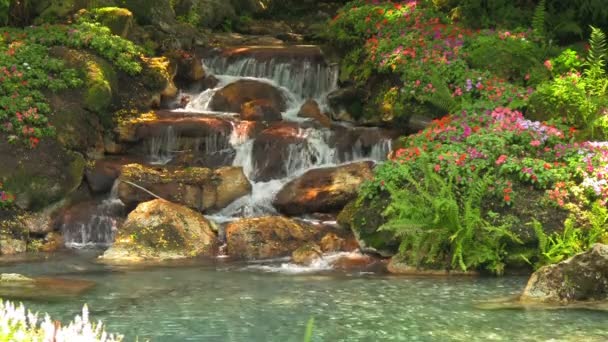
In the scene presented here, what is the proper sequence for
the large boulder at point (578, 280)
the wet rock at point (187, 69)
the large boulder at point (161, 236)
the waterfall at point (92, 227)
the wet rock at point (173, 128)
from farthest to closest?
the wet rock at point (187, 69) < the wet rock at point (173, 128) < the waterfall at point (92, 227) < the large boulder at point (161, 236) < the large boulder at point (578, 280)

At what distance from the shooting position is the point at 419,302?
30.1 feet

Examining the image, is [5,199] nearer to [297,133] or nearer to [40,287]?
[40,287]

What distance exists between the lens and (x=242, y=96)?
701 inches

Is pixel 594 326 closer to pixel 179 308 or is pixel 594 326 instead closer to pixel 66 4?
pixel 179 308

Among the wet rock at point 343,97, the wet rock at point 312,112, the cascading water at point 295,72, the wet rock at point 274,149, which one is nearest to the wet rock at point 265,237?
the wet rock at point 274,149

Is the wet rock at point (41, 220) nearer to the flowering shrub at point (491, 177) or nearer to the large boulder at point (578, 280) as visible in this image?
the flowering shrub at point (491, 177)

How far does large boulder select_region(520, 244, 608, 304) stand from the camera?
907 cm

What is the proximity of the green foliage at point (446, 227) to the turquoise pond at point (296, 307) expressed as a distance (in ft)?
1.59

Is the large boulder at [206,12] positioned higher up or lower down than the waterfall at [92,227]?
higher up

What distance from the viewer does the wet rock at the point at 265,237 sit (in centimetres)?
1257

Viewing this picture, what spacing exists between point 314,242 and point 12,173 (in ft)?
18.1

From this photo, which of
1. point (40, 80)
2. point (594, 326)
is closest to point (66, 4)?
point (40, 80)

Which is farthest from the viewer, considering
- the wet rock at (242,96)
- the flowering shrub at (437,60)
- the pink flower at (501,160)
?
the wet rock at (242,96)

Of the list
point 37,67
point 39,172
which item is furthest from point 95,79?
point 39,172
